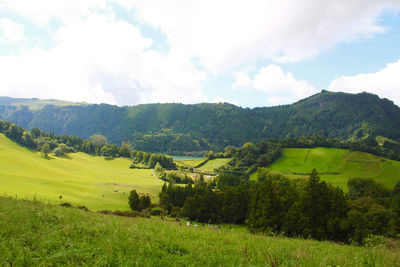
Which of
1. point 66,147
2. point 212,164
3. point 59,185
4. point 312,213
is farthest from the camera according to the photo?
point 212,164

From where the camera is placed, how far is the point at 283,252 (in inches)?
305

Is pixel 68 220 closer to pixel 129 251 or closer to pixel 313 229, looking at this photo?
pixel 129 251

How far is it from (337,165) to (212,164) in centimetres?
8715

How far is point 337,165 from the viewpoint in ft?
435

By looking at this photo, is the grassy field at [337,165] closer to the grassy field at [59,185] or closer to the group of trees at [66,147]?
the group of trees at [66,147]

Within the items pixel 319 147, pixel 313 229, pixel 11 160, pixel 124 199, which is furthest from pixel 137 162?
→ pixel 313 229

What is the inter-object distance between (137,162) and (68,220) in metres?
169

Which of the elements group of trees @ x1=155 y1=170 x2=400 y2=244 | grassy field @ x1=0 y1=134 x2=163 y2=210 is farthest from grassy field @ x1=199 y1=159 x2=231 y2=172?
group of trees @ x1=155 y1=170 x2=400 y2=244

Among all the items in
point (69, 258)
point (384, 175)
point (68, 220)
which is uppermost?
point (69, 258)

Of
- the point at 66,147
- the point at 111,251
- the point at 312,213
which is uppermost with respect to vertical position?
the point at 111,251

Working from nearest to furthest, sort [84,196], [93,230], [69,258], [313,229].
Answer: [69,258] → [93,230] → [313,229] → [84,196]

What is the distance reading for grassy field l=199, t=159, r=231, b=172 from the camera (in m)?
172

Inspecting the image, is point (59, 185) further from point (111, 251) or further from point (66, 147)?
point (66, 147)

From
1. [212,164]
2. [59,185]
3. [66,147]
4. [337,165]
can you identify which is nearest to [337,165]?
[337,165]
